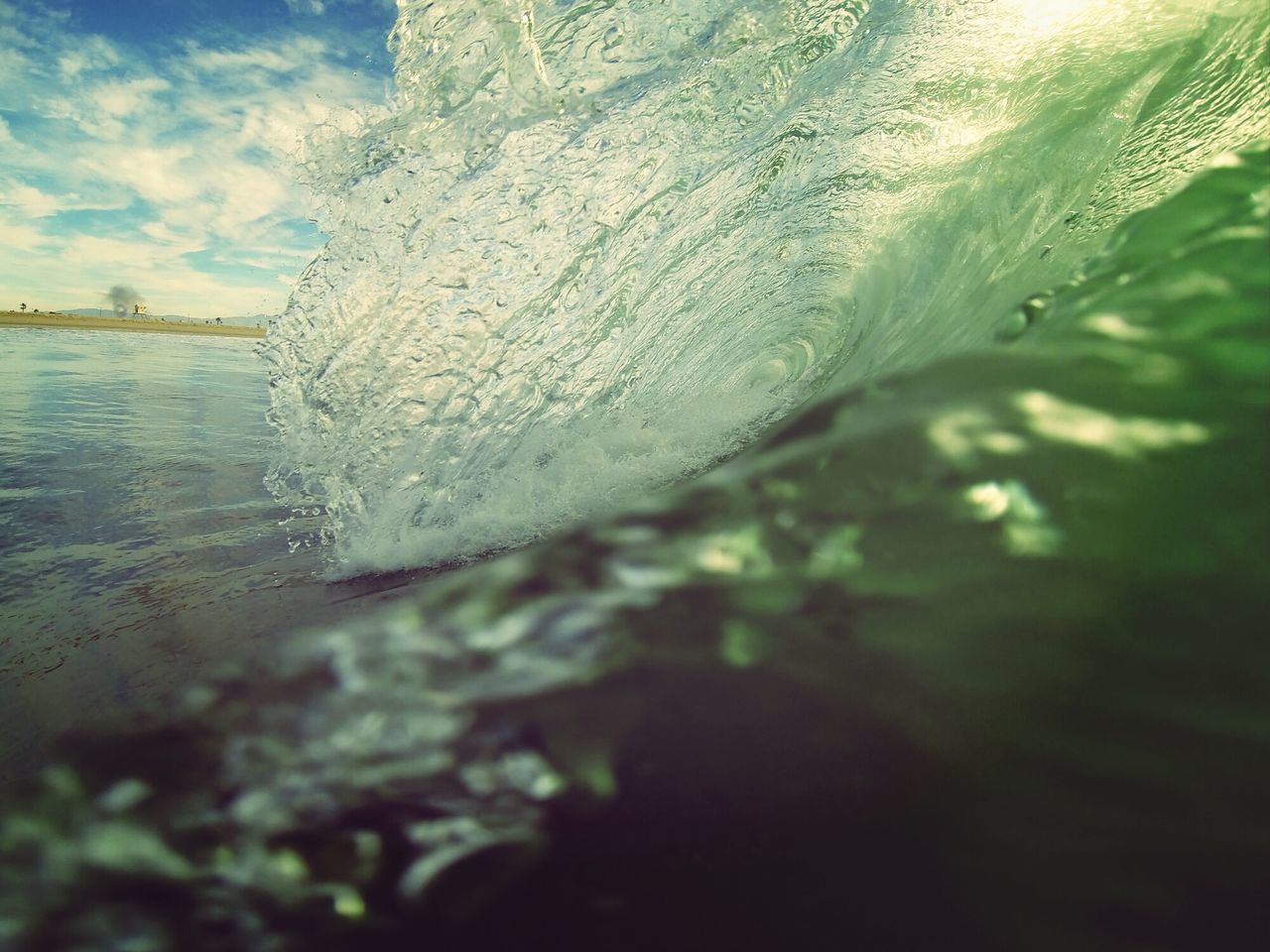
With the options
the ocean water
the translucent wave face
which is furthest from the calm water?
the translucent wave face

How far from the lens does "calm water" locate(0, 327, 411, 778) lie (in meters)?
1.80

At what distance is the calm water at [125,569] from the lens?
1.80 metres

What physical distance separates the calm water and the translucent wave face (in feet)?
1.27

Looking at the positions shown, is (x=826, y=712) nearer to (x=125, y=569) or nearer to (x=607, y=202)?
(x=125, y=569)

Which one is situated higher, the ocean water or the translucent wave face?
the translucent wave face

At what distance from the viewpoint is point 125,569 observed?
8.57 feet

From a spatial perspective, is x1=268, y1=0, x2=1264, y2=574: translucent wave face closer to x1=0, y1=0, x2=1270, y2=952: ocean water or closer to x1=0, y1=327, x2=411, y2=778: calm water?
x1=0, y1=327, x2=411, y2=778: calm water

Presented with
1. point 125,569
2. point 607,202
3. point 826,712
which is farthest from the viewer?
point 607,202

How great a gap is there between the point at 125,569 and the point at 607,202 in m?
2.41

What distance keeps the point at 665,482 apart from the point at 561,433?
0.81 m

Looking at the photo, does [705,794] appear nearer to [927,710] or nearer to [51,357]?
[927,710]

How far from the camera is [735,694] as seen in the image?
476mm

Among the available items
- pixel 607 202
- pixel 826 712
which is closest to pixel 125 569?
pixel 607 202

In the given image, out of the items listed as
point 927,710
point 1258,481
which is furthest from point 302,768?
point 1258,481
